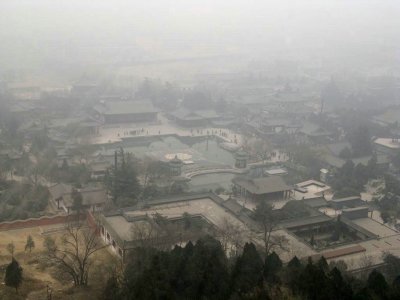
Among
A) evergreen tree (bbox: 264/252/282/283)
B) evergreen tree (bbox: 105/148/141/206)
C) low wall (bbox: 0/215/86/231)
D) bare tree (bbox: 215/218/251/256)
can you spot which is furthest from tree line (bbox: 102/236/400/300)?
evergreen tree (bbox: 105/148/141/206)

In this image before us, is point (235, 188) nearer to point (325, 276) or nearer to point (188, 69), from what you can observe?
point (325, 276)

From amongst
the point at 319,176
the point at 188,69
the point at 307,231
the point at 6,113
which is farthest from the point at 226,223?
the point at 188,69

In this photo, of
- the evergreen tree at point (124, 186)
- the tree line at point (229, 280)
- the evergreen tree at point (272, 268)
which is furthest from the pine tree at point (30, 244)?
the evergreen tree at point (272, 268)

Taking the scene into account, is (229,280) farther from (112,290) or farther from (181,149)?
(181,149)

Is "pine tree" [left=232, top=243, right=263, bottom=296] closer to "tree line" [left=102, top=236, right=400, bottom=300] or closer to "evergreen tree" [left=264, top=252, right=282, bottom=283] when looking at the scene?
"tree line" [left=102, top=236, right=400, bottom=300]

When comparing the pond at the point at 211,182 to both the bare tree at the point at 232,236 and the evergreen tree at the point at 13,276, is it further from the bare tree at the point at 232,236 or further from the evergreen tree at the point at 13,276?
the evergreen tree at the point at 13,276

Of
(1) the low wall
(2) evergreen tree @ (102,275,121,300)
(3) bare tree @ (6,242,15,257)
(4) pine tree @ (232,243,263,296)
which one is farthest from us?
(1) the low wall

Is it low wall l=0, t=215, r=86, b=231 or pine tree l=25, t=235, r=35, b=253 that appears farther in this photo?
low wall l=0, t=215, r=86, b=231

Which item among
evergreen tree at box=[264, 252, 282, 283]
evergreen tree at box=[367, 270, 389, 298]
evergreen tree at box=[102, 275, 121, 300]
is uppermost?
evergreen tree at box=[367, 270, 389, 298]

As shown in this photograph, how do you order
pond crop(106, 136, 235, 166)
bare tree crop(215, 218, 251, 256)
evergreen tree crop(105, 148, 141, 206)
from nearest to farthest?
bare tree crop(215, 218, 251, 256) → evergreen tree crop(105, 148, 141, 206) → pond crop(106, 136, 235, 166)

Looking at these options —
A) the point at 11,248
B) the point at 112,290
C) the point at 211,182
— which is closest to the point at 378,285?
the point at 112,290

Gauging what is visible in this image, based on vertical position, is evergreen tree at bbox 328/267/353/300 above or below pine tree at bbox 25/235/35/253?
above
